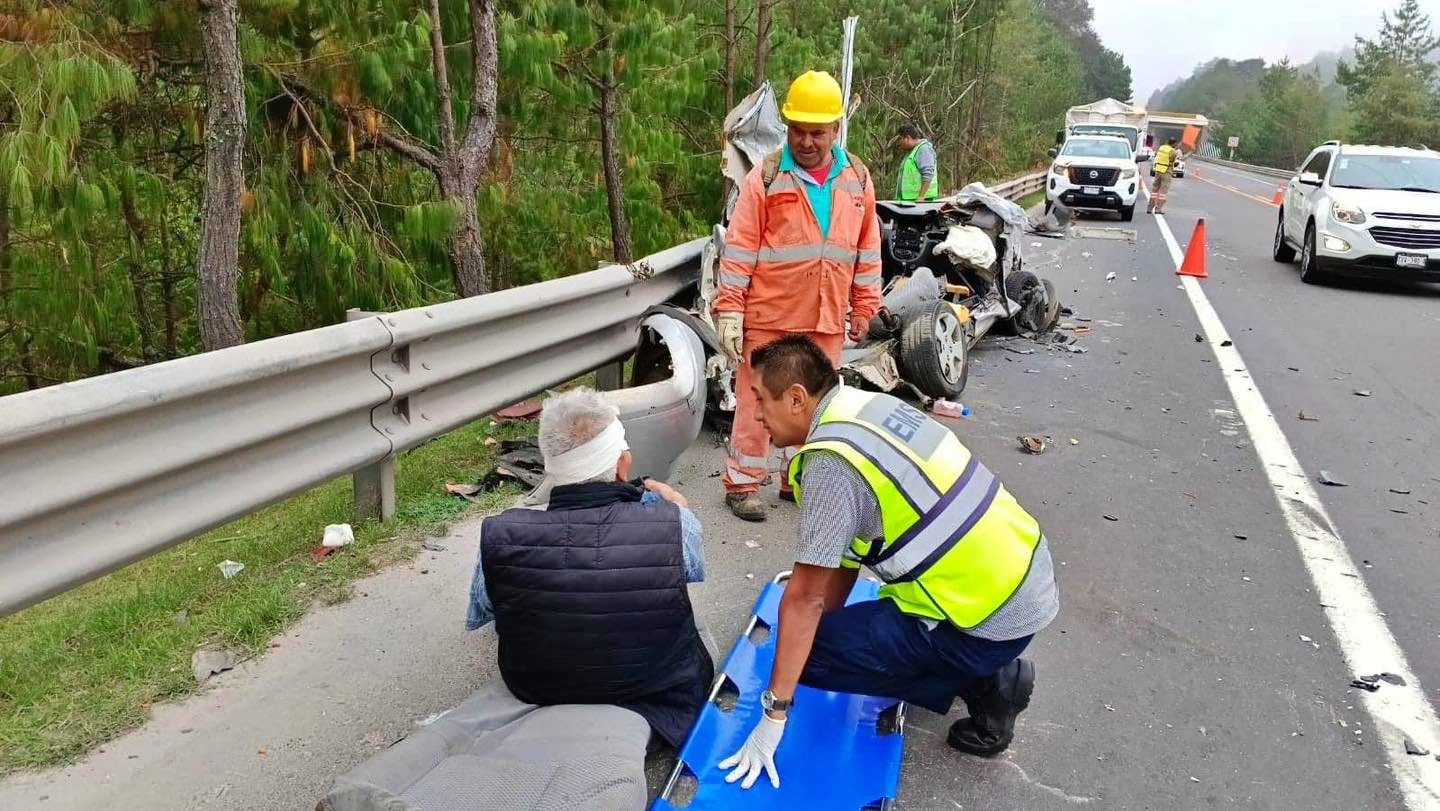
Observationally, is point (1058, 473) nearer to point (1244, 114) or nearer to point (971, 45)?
point (971, 45)

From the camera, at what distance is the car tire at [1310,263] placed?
1259 centimetres

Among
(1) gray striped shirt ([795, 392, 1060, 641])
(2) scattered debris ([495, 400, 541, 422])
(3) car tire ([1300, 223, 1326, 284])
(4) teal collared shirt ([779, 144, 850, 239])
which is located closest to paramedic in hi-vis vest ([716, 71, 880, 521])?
(4) teal collared shirt ([779, 144, 850, 239])

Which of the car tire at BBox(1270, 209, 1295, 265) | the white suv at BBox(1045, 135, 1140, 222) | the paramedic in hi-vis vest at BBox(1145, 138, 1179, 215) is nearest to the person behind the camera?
the car tire at BBox(1270, 209, 1295, 265)

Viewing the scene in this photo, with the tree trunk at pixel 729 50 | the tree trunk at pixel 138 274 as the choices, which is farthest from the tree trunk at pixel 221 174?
the tree trunk at pixel 729 50

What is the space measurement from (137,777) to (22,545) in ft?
2.09

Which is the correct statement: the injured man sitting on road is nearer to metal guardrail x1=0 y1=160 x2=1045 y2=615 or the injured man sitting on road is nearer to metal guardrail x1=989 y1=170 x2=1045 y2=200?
metal guardrail x1=0 y1=160 x2=1045 y2=615

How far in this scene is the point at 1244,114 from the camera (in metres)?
132

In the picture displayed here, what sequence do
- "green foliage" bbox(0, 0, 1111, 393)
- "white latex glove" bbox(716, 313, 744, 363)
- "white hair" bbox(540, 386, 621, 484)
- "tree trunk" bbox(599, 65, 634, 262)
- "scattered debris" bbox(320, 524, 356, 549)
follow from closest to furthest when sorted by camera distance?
"white hair" bbox(540, 386, 621, 484) → "scattered debris" bbox(320, 524, 356, 549) → "white latex glove" bbox(716, 313, 744, 363) → "green foliage" bbox(0, 0, 1111, 393) → "tree trunk" bbox(599, 65, 634, 262)

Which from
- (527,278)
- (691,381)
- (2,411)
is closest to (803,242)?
(691,381)

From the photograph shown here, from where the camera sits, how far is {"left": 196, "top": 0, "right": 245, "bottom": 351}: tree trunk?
557cm

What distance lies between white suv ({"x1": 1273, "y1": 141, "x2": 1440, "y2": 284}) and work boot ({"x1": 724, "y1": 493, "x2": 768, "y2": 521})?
10607 mm

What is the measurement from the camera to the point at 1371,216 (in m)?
12.0

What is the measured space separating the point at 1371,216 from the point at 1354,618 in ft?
33.7

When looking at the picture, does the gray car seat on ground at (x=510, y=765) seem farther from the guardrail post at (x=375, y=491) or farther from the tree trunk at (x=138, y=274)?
the tree trunk at (x=138, y=274)
